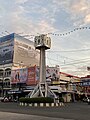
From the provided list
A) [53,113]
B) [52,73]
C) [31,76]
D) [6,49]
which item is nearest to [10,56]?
[6,49]

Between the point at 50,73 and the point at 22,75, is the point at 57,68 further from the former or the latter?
the point at 22,75

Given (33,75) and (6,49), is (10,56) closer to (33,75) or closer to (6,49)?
(6,49)

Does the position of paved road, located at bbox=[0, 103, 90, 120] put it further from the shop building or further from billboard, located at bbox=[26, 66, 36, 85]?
the shop building

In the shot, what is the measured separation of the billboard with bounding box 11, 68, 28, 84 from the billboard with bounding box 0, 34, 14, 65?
17.1 ft

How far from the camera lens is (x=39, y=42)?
41.9 metres

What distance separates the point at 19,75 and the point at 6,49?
36.2ft

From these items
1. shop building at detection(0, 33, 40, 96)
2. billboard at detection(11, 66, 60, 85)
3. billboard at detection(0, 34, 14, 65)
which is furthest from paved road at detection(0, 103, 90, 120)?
billboard at detection(0, 34, 14, 65)

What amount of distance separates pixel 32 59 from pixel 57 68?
67.7ft

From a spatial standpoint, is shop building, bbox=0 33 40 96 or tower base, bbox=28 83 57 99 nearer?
tower base, bbox=28 83 57 99

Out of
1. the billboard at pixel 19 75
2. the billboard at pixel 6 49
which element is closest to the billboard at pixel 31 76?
the billboard at pixel 19 75

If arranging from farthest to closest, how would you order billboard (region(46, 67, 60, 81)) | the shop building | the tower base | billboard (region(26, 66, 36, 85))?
the shop building → billboard (region(46, 67, 60, 81)) → billboard (region(26, 66, 36, 85)) → the tower base

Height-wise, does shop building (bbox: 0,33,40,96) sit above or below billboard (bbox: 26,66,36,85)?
above

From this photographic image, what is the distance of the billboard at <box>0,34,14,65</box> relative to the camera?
7636 centimetres

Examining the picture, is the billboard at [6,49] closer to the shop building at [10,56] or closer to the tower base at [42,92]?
the shop building at [10,56]
